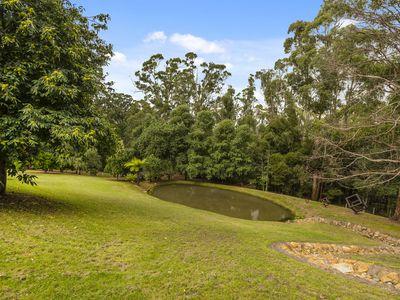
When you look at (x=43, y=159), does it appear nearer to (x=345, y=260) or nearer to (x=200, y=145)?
(x=345, y=260)

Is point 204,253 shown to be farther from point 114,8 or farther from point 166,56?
point 166,56

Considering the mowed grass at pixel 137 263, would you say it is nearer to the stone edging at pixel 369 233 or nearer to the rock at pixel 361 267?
the rock at pixel 361 267

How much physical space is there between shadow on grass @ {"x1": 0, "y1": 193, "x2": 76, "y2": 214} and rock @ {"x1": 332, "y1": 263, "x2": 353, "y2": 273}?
7.15 m

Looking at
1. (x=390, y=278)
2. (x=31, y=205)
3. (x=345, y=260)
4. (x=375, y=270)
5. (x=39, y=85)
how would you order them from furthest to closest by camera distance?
1. (x=31, y=205)
2. (x=345, y=260)
3. (x=39, y=85)
4. (x=375, y=270)
5. (x=390, y=278)

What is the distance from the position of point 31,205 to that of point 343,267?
832 centimetres

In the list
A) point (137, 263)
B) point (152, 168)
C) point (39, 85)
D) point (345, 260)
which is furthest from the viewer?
point (152, 168)

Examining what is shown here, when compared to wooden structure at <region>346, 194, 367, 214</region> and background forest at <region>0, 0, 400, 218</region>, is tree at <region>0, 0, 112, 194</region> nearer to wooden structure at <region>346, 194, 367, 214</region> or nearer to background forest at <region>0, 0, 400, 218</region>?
background forest at <region>0, 0, 400, 218</region>

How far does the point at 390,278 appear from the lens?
463 cm

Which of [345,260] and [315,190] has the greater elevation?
[315,190]

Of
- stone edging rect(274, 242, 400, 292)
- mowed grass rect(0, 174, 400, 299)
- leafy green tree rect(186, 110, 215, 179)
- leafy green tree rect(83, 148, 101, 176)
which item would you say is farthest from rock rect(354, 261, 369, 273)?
leafy green tree rect(83, 148, 101, 176)

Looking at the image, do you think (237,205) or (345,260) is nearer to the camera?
(345,260)

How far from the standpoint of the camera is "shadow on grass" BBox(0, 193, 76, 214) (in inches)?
237

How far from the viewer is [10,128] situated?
190 inches

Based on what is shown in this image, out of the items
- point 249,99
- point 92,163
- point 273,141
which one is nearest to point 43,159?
point 92,163
